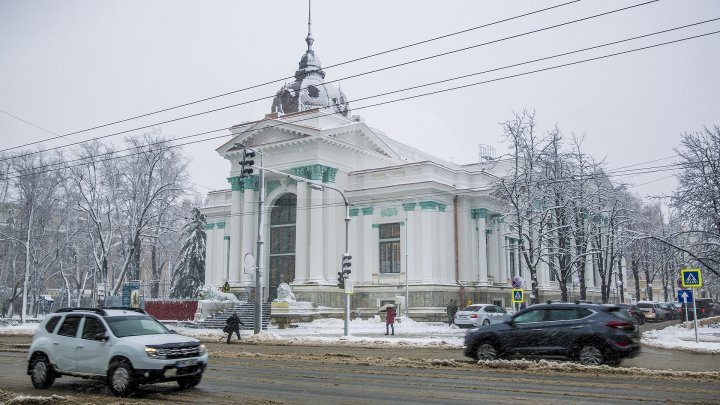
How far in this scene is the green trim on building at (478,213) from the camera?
43562 millimetres

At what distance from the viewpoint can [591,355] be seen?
1523 cm

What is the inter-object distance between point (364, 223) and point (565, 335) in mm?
28450

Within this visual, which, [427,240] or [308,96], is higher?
[308,96]

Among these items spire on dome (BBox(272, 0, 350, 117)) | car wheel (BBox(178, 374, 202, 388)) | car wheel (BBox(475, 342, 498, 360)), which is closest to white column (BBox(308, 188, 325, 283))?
spire on dome (BBox(272, 0, 350, 117))

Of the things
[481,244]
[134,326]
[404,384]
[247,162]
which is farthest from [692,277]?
[481,244]

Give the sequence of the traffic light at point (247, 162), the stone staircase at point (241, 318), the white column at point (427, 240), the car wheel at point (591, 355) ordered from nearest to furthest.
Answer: the car wheel at point (591, 355)
the traffic light at point (247, 162)
the stone staircase at point (241, 318)
the white column at point (427, 240)

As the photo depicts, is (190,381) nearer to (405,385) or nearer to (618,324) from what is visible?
(405,385)

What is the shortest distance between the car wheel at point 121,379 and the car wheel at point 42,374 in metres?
1.74

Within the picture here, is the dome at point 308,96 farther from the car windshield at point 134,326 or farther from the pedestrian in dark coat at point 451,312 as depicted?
the car windshield at point 134,326

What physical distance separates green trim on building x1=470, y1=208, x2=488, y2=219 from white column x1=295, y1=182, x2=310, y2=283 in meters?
11.1

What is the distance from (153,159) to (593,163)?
28655mm

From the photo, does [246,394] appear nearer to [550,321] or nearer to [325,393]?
[325,393]

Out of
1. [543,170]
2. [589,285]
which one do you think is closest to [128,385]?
[543,170]

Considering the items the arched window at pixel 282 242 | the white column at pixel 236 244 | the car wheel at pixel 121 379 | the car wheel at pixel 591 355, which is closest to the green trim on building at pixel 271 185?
the arched window at pixel 282 242
